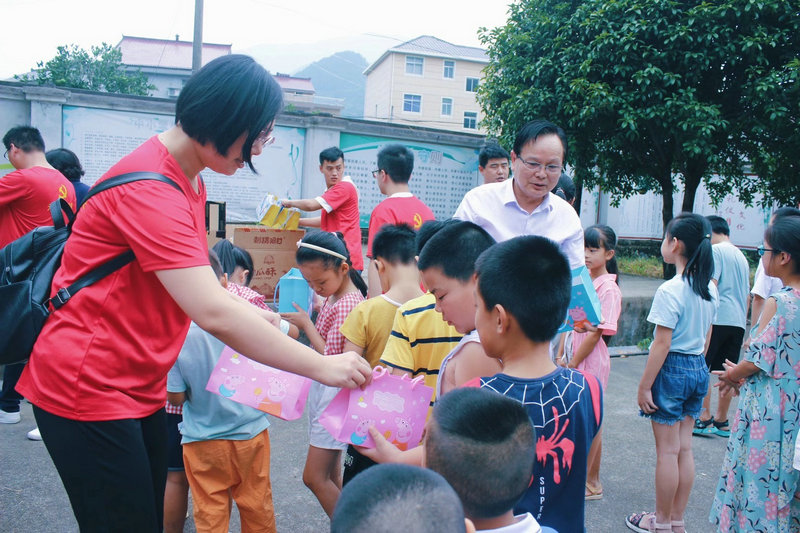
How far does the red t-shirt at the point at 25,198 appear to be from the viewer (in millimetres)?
3846

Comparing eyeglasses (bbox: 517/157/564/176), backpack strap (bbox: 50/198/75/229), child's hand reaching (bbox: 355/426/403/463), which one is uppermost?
eyeglasses (bbox: 517/157/564/176)

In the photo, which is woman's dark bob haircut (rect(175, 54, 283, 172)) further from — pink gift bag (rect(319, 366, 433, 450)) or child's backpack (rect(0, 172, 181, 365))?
pink gift bag (rect(319, 366, 433, 450))

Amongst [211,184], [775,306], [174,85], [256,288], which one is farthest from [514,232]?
[174,85]

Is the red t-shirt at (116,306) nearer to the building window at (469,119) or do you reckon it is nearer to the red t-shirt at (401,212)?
the red t-shirt at (401,212)

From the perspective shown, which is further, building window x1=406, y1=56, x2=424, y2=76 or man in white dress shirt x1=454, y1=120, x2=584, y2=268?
building window x1=406, y1=56, x2=424, y2=76

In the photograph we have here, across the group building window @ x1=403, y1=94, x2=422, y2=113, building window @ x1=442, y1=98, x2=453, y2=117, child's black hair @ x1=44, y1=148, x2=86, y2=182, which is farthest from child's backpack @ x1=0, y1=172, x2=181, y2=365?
building window @ x1=442, y1=98, x2=453, y2=117

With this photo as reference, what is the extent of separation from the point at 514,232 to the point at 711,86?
24.6 feet

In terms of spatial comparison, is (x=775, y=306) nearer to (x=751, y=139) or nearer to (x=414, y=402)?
(x=414, y=402)

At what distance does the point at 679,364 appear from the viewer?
116 inches

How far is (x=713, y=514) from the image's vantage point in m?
2.76

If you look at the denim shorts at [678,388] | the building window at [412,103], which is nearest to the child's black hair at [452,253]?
the denim shorts at [678,388]

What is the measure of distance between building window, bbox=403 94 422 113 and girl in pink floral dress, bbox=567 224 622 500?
41076 millimetres

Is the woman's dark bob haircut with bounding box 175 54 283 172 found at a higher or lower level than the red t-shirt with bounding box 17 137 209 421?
higher

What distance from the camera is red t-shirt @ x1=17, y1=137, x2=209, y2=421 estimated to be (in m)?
1.41
